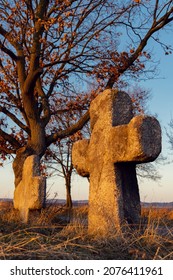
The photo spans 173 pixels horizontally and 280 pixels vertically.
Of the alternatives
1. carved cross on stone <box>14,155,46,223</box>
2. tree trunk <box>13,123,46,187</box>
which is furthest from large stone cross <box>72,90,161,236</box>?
tree trunk <box>13,123,46,187</box>

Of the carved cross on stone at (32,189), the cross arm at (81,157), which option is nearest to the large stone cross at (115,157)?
the cross arm at (81,157)

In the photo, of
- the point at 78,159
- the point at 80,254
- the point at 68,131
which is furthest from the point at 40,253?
the point at 68,131

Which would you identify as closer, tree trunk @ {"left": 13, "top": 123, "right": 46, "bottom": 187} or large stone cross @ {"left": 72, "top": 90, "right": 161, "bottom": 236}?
large stone cross @ {"left": 72, "top": 90, "right": 161, "bottom": 236}

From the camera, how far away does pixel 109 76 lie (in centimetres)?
1534

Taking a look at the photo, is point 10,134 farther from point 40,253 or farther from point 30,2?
point 40,253

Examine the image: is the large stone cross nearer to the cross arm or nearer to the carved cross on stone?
the cross arm

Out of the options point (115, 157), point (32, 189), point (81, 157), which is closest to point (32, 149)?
point (32, 189)

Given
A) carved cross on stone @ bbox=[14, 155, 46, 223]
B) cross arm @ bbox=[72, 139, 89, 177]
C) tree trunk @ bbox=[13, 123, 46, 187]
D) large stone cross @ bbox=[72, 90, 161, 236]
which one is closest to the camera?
large stone cross @ bbox=[72, 90, 161, 236]

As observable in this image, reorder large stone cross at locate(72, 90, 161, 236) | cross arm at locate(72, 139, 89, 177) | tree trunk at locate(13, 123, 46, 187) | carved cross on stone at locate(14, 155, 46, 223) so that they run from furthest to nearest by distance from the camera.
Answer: tree trunk at locate(13, 123, 46, 187) → carved cross on stone at locate(14, 155, 46, 223) → cross arm at locate(72, 139, 89, 177) → large stone cross at locate(72, 90, 161, 236)

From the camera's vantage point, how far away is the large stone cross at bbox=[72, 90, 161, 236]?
630 cm

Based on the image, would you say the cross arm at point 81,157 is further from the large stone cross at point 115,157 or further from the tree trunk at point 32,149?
the tree trunk at point 32,149

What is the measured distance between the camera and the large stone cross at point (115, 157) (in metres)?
6.30

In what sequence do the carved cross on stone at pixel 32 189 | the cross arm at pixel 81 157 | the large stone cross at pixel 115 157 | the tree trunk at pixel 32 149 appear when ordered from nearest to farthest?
1. the large stone cross at pixel 115 157
2. the cross arm at pixel 81 157
3. the carved cross on stone at pixel 32 189
4. the tree trunk at pixel 32 149

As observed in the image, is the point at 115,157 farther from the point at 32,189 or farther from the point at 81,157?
the point at 32,189
